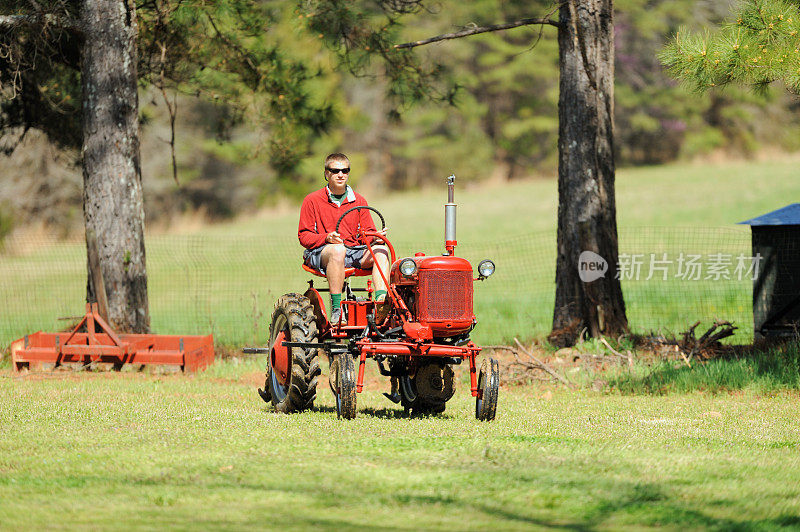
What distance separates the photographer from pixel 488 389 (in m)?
7.40

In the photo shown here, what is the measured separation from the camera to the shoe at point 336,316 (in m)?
7.89

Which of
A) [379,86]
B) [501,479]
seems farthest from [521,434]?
[379,86]

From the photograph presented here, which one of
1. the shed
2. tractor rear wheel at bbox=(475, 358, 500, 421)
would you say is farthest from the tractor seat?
the shed

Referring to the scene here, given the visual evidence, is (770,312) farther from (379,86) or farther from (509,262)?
(379,86)

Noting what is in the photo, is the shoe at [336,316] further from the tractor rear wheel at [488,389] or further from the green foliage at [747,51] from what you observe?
the green foliage at [747,51]

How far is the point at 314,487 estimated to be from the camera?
534 cm

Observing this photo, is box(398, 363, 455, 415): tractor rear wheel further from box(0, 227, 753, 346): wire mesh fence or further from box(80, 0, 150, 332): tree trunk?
box(80, 0, 150, 332): tree trunk

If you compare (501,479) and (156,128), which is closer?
(501,479)

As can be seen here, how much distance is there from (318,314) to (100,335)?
154 inches

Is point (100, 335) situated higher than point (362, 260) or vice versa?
point (362, 260)

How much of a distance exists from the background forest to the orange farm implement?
32.3m

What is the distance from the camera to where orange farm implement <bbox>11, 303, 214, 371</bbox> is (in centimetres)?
1080

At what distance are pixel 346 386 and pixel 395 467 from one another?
5.62 ft

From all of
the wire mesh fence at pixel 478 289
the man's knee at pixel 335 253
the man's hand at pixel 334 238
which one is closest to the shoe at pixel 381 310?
the man's knee at pixel 335 253
